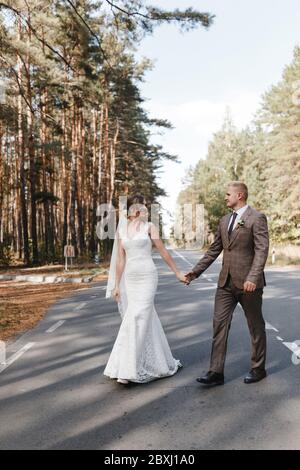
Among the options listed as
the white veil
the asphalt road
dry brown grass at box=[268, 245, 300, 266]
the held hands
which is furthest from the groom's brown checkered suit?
dry brown grass at box=[268, 245, 300, 266]

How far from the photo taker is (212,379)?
5.46 metres

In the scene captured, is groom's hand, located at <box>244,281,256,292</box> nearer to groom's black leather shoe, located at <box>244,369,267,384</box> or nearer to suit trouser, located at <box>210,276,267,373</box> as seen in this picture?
suit trouser, located at <box>210,276,267,373</box>

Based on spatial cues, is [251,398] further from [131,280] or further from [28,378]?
[28,378]

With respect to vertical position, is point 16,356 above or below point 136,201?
below

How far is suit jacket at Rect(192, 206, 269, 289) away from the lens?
211 inches

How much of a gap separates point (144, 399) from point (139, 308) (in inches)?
44.9

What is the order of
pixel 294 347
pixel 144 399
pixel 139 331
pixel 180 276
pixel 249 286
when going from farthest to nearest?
pixel 294 347 → pixel 180 276 → pixel 139 331 → pixel 249 286 → pixel 144 399

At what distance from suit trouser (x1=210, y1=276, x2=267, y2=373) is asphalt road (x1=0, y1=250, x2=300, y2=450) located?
0.26 m

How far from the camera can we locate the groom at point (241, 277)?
213 inches

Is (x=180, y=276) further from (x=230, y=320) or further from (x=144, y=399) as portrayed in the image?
(x=144, y=399)

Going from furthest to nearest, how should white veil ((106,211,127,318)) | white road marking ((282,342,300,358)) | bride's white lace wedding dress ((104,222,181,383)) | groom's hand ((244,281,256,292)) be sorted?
white road marking ((282,342,300,358)), white veil ((106,211,127,318)), bride's white lace wedding dress ((104,222,181,383)), groom's hand ((244,281,256,292))

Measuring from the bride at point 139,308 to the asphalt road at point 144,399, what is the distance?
0.63 feet

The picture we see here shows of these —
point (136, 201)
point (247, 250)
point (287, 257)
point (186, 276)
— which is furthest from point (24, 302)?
point (287, 257)

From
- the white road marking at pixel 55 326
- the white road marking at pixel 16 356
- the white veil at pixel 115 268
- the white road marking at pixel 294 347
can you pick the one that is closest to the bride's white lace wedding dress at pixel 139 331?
the white veil at pixel 115 268
